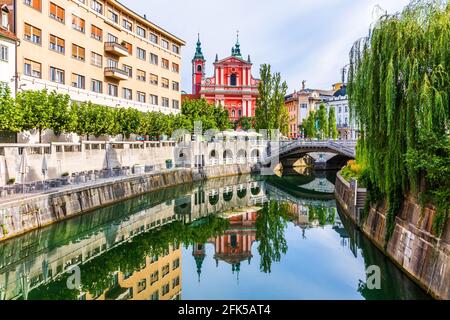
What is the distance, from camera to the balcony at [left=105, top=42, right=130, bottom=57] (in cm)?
4819

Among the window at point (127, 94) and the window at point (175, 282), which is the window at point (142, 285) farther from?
the window at point (127, 94)

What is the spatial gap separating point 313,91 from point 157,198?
266 feet

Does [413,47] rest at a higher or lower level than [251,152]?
higher

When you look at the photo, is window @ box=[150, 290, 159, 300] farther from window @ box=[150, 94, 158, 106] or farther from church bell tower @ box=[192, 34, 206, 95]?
church bell tower @ box=[192, 34, 206, 95]

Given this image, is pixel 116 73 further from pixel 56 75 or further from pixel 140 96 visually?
pixel 56 75

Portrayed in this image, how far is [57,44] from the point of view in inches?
1592

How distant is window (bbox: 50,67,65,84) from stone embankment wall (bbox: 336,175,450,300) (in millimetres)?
31206

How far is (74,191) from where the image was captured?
2809cm

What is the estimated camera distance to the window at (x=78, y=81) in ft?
142

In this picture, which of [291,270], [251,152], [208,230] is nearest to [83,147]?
[208,230]

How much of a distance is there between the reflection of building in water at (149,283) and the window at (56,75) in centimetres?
2483

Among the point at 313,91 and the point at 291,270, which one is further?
the point at 313,91
